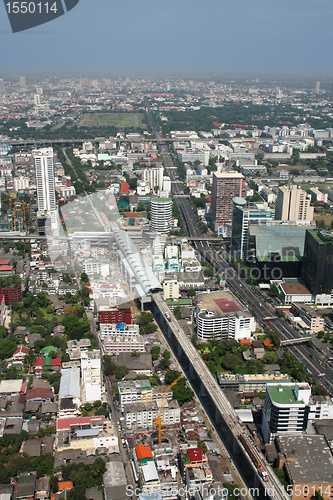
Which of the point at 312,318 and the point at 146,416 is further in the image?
the point at 312,318

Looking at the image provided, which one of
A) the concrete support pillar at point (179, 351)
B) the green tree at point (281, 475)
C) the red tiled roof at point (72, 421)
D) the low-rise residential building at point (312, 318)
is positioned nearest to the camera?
the green tree at point (281, 475)

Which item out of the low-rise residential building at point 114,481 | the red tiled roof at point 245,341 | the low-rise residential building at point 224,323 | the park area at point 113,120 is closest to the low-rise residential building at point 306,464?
the low-rise residential building at point 114,481

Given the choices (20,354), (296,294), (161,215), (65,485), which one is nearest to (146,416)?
(65,485)

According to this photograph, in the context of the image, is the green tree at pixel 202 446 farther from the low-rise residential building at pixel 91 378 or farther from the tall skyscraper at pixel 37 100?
the tall skyscraper at pixel 37 100

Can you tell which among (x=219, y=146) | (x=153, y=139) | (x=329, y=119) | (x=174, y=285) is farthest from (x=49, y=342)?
(x=329, y=119)

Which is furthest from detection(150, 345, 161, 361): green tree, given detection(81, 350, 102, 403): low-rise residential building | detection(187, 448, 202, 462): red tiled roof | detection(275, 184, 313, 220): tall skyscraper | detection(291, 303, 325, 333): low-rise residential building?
detection(275, 184, 313, 220): tall skyscraper

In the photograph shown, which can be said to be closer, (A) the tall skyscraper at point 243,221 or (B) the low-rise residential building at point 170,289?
(B) the low-rise residential building at point 170,289

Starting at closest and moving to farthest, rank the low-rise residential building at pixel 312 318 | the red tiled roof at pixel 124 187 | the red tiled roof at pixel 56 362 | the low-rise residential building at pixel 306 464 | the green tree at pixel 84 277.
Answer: the low-rise residential building at pixel 306 464 → the red tiled roof at pixel 56 362 → the low-rise residential building at pixel 312 318 → the green tree at pixel 84 277 → the red tiled roof at pixel 124 187

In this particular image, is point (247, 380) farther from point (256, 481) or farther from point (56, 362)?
point (56, 362)

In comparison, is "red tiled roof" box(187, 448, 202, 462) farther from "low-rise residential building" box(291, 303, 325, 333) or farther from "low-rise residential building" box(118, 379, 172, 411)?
"low-rise residential building" box(291, 303, 325, 333)
